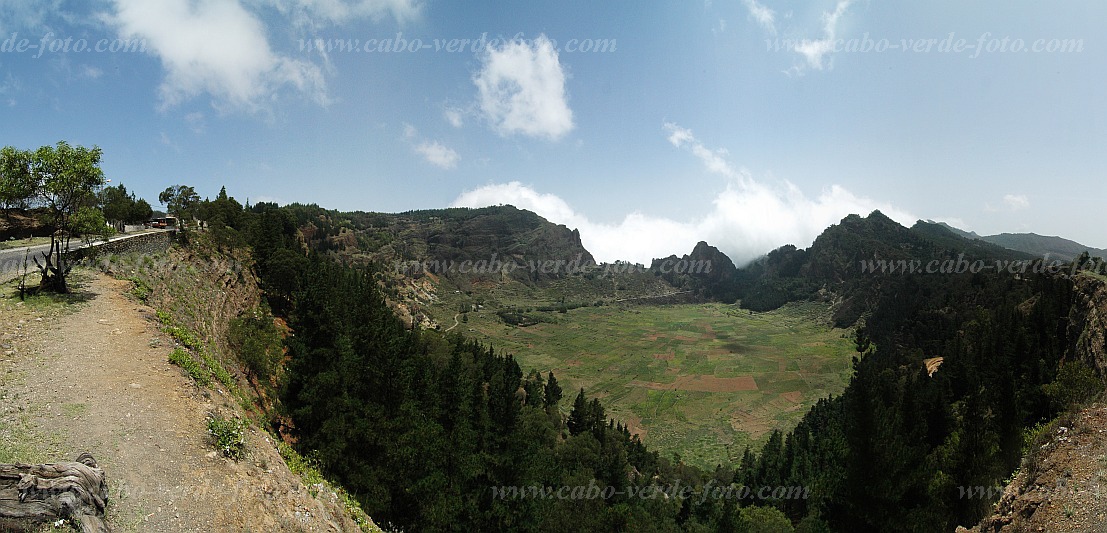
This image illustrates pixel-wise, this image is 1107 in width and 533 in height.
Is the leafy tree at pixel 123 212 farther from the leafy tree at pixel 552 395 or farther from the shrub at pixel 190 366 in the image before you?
the leafy tree at pixel 552 395

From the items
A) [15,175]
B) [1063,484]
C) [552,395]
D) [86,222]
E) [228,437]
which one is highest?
[15,175]

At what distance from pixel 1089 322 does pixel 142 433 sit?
292 ft

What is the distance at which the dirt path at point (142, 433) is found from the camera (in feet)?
39.1

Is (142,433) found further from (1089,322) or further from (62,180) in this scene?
(1089,322)

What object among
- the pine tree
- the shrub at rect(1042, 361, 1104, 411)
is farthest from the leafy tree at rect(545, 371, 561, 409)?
the shrub at rect(1042, 361, 1104, 411)

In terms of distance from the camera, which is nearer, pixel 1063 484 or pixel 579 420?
pixel 1063 484

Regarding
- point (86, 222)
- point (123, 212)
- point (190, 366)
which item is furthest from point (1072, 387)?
point (123, 212)

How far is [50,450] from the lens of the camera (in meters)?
12.1

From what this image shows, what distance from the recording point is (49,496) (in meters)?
8.98

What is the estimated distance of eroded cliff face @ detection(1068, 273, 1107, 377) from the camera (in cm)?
4809

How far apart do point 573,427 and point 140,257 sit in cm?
8151

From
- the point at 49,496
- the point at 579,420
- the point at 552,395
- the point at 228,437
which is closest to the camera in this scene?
the point at 49,496

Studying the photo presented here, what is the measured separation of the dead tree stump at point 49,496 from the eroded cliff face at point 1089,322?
74841 millimetres


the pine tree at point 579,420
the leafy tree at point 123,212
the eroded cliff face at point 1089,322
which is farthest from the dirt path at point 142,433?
the pine tree at point 579,420
